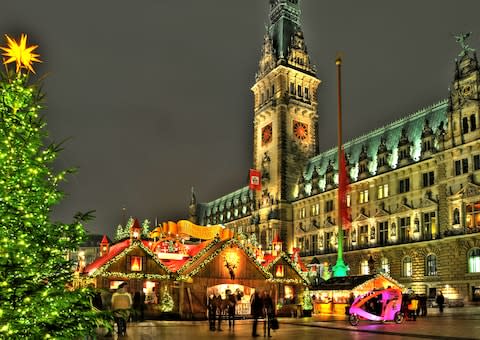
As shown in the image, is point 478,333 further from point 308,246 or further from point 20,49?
point 308,246

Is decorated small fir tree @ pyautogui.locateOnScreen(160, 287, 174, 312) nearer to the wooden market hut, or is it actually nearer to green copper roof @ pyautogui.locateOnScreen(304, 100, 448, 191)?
the wooden market hut

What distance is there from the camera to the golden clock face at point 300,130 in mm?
83269

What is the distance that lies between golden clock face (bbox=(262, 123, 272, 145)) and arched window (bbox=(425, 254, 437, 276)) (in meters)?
36.4

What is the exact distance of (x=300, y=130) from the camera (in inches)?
3300

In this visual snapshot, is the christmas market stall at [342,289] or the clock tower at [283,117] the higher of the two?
the clock tower at [283,117]

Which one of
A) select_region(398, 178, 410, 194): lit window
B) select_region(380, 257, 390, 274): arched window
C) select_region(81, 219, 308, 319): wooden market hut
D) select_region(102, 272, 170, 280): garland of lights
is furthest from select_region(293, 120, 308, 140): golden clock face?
select_region(102, 272, 170, 280): garland of lights

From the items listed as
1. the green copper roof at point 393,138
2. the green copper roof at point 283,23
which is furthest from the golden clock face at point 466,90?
the green copper roof at point 283,23

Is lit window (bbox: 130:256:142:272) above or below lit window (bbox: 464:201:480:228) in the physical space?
below

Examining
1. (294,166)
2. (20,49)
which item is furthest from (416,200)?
(20,49)

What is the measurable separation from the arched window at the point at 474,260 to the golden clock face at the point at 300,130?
39.5 m

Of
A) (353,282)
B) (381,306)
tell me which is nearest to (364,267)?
(353,282)

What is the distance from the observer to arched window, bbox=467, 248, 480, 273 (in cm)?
4709

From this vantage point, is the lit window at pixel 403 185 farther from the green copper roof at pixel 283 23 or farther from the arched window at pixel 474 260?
the green copper roof at pixel 283 23

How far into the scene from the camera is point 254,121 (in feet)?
296
